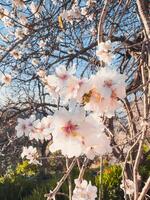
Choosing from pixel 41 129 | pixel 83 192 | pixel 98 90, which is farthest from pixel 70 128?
pixel 41 129

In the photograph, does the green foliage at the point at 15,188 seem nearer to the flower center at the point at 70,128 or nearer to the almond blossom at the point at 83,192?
the almond blossom at the point at 83,192

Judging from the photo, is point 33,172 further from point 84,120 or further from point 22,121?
point 84,120

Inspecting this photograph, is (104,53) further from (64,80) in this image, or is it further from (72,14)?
(72,14)

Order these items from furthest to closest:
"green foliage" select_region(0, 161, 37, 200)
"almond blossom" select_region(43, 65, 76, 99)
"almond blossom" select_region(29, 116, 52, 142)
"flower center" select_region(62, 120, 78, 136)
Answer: "green foliage" select_region(0, 161, 37, 200) → "almond blossom" select_region(29, 116, 52, 142) → "almond blossom" select_region(43, 65, 76, 99) → "flower center" select_region(62, 120, 78, 136)

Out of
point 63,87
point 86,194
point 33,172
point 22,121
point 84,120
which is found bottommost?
point 86,194

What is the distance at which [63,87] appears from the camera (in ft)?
4.11

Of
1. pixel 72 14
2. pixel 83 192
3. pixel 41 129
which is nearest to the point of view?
pixel 83 192

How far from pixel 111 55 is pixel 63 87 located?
506mm

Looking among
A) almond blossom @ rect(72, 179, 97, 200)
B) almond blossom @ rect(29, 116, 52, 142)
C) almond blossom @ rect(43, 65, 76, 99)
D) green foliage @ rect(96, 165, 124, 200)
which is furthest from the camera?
green foliage @ rect(96, 165, 124, 200)

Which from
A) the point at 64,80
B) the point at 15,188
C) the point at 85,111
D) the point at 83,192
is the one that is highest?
the point at 15,188

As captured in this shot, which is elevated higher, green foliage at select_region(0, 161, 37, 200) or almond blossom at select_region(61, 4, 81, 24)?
almond blossom at select_region(61, 4, 81, 24)

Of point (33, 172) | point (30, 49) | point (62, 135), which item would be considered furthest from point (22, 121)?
point (33, 172)

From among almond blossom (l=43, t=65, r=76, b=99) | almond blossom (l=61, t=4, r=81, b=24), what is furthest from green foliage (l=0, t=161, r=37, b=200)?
almond blossom (l=43, t=65, r=76, b=99)

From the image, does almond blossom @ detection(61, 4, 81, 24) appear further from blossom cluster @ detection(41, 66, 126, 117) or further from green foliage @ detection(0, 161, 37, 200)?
green foliage @ detection(0, 161, 37, 200)
